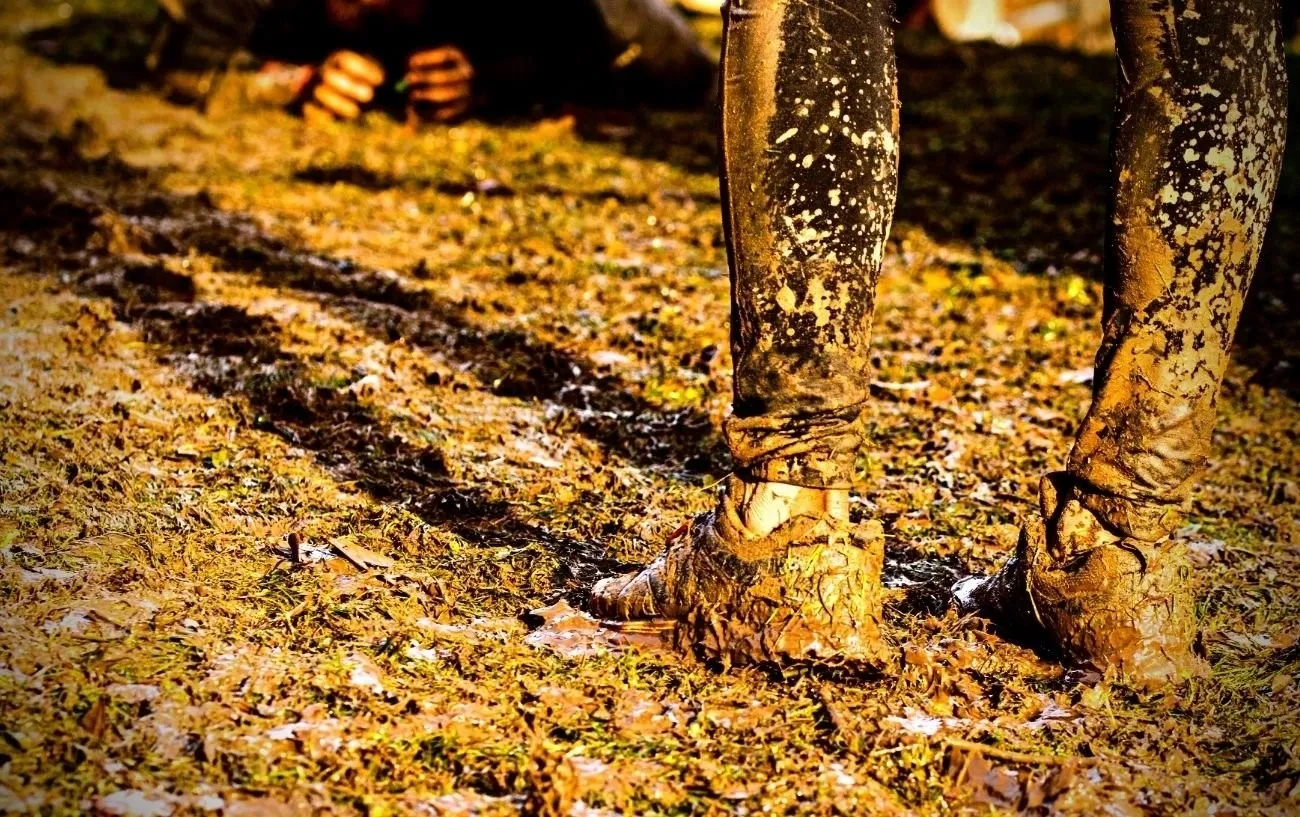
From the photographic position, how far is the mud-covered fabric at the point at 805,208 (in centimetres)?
187

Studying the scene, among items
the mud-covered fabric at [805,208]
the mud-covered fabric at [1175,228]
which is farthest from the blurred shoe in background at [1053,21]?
the mud-covered fabric at [805,208]

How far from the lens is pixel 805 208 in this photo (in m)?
1.88

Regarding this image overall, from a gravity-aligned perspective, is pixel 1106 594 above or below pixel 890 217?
below

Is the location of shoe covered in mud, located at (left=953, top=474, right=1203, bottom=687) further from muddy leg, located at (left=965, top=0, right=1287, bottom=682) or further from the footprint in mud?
the footprint in mud

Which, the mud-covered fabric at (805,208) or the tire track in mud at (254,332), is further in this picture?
the tire track in mud at (254,332)

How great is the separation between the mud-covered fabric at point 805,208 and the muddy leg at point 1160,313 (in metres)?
0.38

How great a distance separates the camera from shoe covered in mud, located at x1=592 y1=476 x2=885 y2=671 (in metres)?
1.98

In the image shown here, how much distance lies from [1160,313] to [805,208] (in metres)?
0.58

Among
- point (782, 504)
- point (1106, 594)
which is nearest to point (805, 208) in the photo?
point (782, 504)

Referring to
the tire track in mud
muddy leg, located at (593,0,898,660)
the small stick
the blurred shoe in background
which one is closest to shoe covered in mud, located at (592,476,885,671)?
muddy leg, located at (593,0,898,660)

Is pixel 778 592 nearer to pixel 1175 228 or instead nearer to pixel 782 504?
pixel 782 504

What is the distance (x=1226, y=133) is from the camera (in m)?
1.90

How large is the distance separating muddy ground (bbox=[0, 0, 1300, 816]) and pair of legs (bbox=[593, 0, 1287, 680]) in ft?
0.45

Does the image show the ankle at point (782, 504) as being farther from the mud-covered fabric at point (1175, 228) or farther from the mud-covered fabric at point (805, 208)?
the mud-covered fabric at point (1175, 228)
